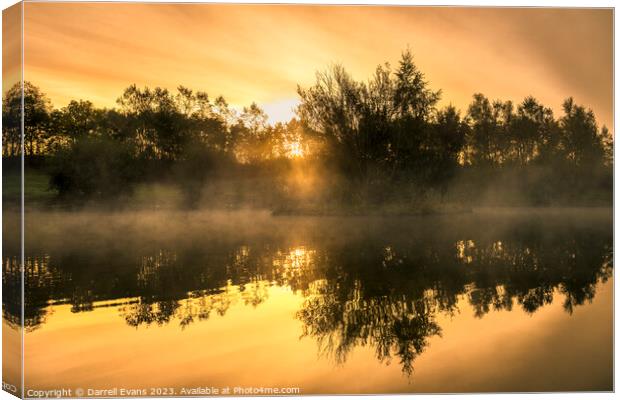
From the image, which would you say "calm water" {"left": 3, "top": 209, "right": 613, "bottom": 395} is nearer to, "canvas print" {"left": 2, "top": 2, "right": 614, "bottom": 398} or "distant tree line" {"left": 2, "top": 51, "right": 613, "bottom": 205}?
"canvas print" {"left": 2, "top": 2, "right": 614, "bottom": 398}

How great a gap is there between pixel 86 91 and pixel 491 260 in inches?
233

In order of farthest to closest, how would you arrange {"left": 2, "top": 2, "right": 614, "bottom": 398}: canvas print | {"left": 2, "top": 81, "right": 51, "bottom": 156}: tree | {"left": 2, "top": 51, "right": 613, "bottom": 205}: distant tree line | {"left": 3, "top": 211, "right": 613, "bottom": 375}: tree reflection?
{"left": 2, "top": 51, "right": 613, "bottom": 205}: distant tree line, {"left": 2, "top": 81, "right": 51, "bottom": 156}: tree, {"left": 3, "top": 211, "right": 613, "bottom": 375}: tree reflection, {"left": 2, "top": 2, "right": 614, "bottom": 398}: canvas print

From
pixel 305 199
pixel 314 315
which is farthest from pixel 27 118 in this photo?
pixel 305 199

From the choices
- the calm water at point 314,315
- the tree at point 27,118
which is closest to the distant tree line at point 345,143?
the tree at point 27,118

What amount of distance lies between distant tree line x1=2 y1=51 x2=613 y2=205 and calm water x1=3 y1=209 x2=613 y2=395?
64 centimetres

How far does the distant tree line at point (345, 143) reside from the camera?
23.1 feet

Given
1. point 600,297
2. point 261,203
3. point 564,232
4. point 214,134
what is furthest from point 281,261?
point 564,232

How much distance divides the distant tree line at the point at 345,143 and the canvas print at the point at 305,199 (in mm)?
44

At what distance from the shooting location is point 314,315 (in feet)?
17.2

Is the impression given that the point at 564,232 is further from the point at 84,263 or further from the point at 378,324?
the point at 84,263

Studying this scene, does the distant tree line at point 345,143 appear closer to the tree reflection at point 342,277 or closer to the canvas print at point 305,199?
the canvas print at point 305,199

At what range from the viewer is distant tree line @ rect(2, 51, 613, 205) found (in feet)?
23.1

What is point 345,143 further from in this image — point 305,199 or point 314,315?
point 314,315

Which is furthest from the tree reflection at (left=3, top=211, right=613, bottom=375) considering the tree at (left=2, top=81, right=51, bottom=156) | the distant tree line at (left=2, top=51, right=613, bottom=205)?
the tree at (left=2, top=81, right=51, bottom=156)
